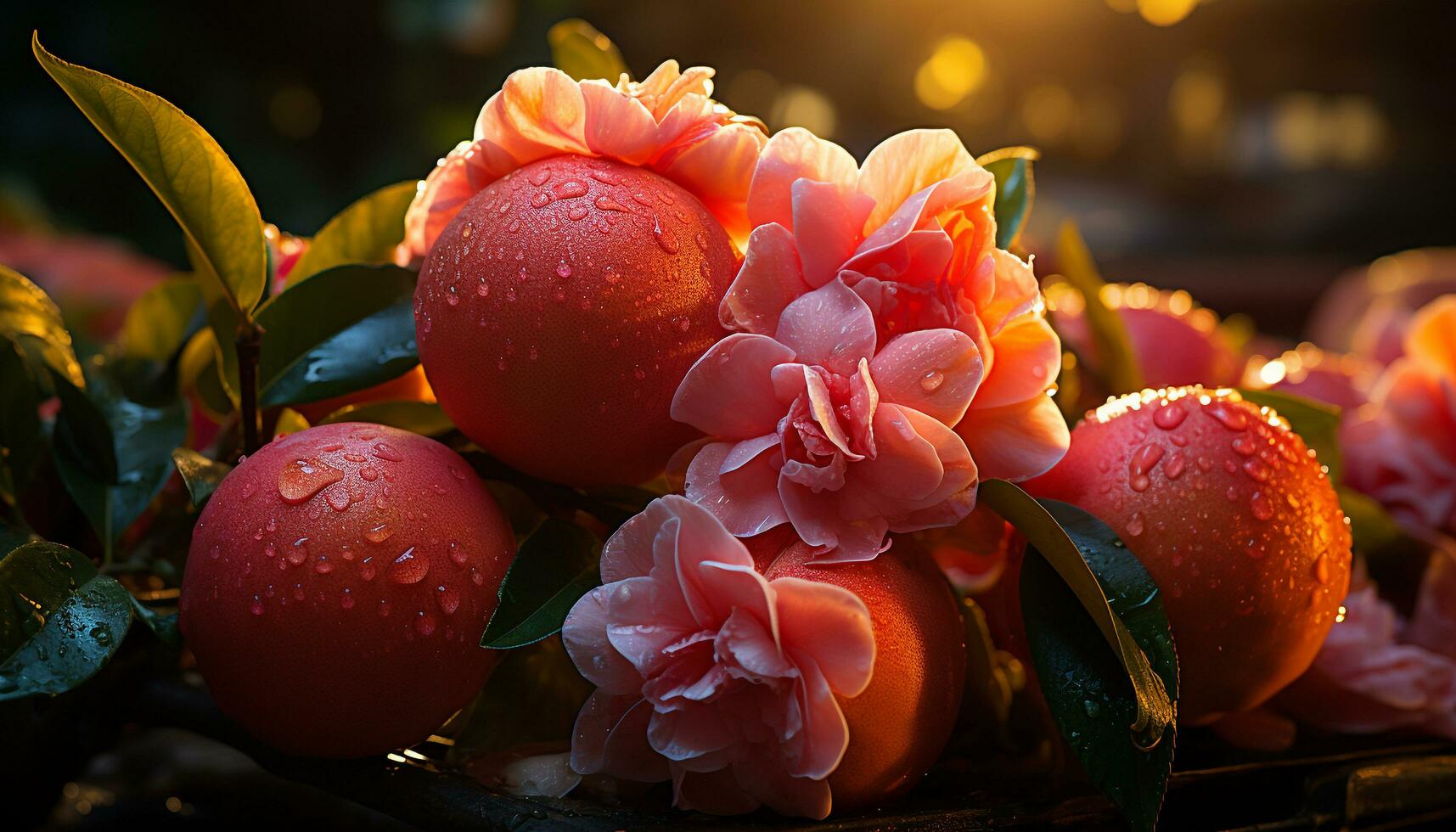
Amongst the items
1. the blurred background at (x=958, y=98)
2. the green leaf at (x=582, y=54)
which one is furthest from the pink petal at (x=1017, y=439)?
the blurred background at (x=958, y=98)

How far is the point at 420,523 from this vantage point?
0.33 metres

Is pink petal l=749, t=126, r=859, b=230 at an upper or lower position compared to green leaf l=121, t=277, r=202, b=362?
upper

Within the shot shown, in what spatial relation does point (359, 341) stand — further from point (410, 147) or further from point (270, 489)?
point (410, 147)

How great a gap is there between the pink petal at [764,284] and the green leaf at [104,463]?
9.1 inches

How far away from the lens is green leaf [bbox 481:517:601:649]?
1.04 ft

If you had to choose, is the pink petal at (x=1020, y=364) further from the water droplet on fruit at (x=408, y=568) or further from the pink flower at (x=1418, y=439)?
the pink flower at (x=1418, y=439)

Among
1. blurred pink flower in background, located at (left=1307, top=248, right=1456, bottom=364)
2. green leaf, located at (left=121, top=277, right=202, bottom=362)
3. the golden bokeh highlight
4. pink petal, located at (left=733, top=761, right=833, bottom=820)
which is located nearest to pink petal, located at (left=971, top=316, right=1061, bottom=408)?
pink petal, located at (left=733, top=761, right=833, bottom=820)

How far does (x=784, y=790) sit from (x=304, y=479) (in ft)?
0.52

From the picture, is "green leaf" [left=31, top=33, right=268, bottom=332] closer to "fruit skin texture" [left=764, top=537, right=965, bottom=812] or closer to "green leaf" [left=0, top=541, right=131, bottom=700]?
"green leaf" [left=0, top=541, right=131, bottom=700]

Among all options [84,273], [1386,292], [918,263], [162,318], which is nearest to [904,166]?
[918,263]

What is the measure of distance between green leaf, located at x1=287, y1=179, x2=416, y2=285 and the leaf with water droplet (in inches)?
10.2

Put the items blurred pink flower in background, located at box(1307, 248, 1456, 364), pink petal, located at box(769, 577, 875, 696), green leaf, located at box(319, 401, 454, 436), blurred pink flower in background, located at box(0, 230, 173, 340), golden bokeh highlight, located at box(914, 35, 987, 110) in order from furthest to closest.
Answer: golden bokeh highlight, located at box(914, 35, 987, 110), blurred pink flower in background, located at box(1307, 248, 1456, 364), blurred pink flower in background, located at box(0, 230, 173, 340), green leaf, located at box(319, 401, 454, 436), pink petal, located at box(769, 577, 875, 696)

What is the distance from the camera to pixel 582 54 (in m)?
0.45

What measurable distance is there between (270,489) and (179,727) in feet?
0.43
